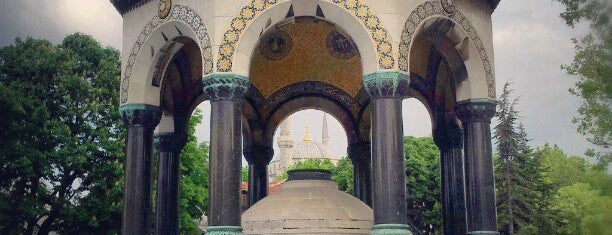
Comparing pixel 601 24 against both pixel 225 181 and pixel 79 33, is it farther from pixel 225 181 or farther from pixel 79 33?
pixel 79 33

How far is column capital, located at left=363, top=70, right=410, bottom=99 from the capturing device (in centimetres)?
1460

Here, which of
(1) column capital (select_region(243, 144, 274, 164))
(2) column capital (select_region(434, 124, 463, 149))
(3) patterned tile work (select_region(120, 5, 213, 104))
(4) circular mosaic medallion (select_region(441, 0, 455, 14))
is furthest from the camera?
(1) column capital (select_region(243, 144, 274, 164))

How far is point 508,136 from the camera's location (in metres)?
42.8

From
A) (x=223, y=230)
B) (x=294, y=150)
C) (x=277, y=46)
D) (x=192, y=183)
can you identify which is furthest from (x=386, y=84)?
(x=294, y=150)

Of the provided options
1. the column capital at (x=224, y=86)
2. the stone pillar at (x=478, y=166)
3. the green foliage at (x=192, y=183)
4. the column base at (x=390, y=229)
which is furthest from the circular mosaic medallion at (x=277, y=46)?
the green foliage at (x=192, y=183)

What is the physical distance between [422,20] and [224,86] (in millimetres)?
4386

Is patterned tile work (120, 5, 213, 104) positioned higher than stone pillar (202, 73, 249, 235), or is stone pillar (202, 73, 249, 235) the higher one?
patterned tile work (120, 5, 213, 104)

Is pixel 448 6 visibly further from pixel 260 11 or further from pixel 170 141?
pixel 170 141

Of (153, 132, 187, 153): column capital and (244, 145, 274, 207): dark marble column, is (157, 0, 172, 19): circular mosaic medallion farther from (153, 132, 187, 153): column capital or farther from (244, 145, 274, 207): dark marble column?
(244, 145, 274, 207): dark marble column

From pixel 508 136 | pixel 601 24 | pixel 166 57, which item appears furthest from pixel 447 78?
pixel 508 136

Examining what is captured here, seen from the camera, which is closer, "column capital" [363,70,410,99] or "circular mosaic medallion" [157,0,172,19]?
"column capital" [363,70,410,99]

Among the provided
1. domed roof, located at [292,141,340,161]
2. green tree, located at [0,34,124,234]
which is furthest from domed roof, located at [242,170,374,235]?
domed roof, located at [292,141,340,161]

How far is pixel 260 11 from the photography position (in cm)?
1516

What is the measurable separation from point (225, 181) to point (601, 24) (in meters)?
8.03
